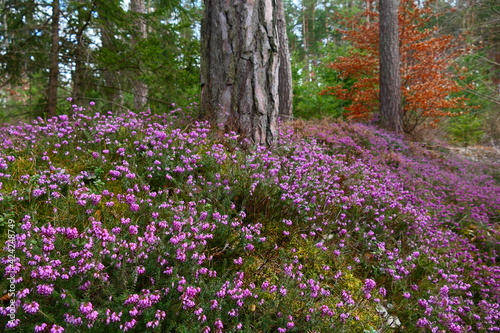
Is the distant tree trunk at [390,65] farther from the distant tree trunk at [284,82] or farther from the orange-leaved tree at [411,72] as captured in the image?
the distant tree trunk at [284,82]

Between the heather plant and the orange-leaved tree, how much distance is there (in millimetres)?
6995

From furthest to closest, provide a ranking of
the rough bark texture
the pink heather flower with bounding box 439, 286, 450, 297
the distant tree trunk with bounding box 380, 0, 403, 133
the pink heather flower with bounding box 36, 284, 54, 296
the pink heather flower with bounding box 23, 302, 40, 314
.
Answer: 1. the distant tree trunk with bounding box 380, 0, 403, 133
2. the rough bark texture
3. the pink heather flower with bounding box 439, 286, 450, 297
4. the pink heather flower with bounding box 36, 284, 54, 296
5. the pink heather flower with bounding box 23, 302, 40, 314

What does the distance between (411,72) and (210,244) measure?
11.3m

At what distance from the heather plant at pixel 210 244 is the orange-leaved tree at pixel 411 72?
22.9ft

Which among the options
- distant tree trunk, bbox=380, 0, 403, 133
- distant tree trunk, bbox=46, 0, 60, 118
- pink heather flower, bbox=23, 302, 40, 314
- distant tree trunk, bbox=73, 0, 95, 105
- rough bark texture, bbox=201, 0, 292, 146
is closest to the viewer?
pink heather flower, bbox=23, 302, 40, 314

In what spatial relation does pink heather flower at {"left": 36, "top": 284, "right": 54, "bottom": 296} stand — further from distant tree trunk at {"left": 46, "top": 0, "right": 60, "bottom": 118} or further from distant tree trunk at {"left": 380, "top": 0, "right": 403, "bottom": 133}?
distant tree trunk at {"left": 380, "top": 0, "right": 403, "bottom": 133}

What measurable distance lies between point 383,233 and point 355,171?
128cm

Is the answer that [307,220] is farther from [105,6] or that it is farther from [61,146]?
[105,6]

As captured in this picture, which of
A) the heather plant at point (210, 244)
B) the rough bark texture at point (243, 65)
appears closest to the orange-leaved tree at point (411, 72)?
the heather plant at point (210, 244)

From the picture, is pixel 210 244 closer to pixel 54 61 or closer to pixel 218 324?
pixel 218 324

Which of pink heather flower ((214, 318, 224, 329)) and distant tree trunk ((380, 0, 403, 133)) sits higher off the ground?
distant tree trunk ((380, 0, 403, 133))

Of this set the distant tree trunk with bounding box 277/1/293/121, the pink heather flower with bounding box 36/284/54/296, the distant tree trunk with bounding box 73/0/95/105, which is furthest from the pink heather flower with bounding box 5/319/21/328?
the distant tree trunk with bounding box 277/1/293/121

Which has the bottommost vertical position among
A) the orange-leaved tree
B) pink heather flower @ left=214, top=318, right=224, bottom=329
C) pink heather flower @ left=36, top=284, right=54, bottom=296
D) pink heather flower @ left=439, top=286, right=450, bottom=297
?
pink heather flower @ left=439, top=286, right=450, bottom=297

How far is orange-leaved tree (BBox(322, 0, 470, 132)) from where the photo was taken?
10.7 meters
